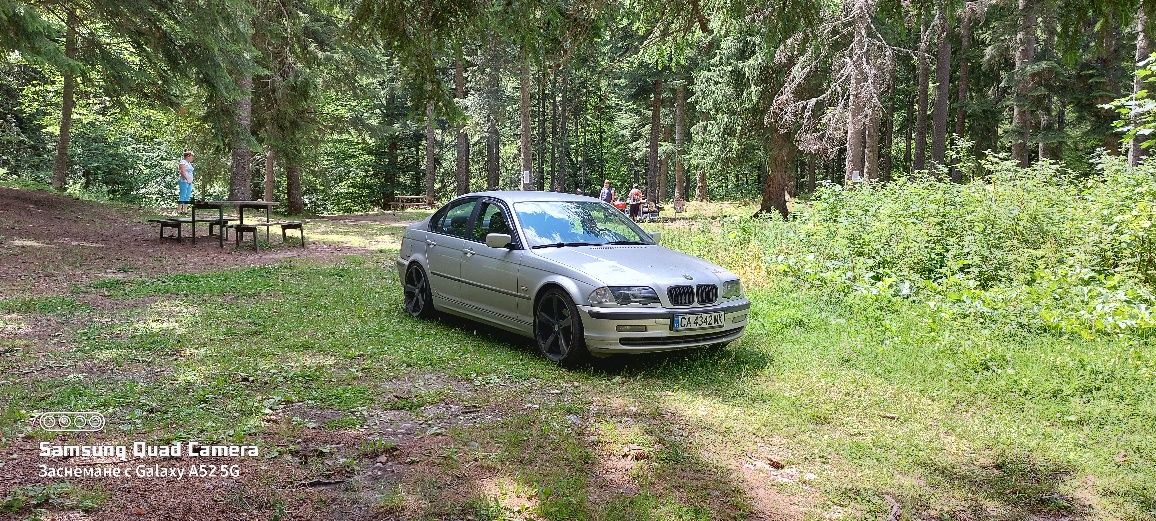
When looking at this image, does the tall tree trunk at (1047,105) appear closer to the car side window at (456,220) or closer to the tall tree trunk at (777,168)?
the tall tree trunk at (777,168)

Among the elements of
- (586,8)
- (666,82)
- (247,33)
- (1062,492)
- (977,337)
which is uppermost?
(666,82)

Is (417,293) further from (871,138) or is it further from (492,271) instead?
(871,138)

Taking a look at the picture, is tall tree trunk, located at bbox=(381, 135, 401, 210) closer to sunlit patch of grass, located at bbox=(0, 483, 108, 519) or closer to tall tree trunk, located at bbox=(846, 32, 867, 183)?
tall tree trunk, located at bbox=(846, 32, 867, 183)

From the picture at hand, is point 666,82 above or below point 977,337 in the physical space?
above

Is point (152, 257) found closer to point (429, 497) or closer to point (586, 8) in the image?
point (586, 8)

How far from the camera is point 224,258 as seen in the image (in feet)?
44.5

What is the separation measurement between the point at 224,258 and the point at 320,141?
13.3m

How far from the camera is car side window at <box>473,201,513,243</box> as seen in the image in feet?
25.1

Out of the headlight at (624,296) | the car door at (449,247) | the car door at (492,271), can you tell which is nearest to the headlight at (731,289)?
the headlight at (624,296)

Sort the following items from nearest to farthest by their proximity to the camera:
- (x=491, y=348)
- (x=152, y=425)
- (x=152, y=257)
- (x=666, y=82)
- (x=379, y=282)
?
1. (x=152, y=425)
2. (x=491, y=348)
3. (x=379, y=282)
4. (x=152, y=257)
5. (x=666, y=82)

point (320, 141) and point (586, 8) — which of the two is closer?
point (586, 8)

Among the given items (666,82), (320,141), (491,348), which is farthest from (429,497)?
(666,82)

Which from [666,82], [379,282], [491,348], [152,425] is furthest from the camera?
[666,82]

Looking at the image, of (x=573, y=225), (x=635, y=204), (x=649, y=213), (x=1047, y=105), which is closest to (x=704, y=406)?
(x=573, y=225)
